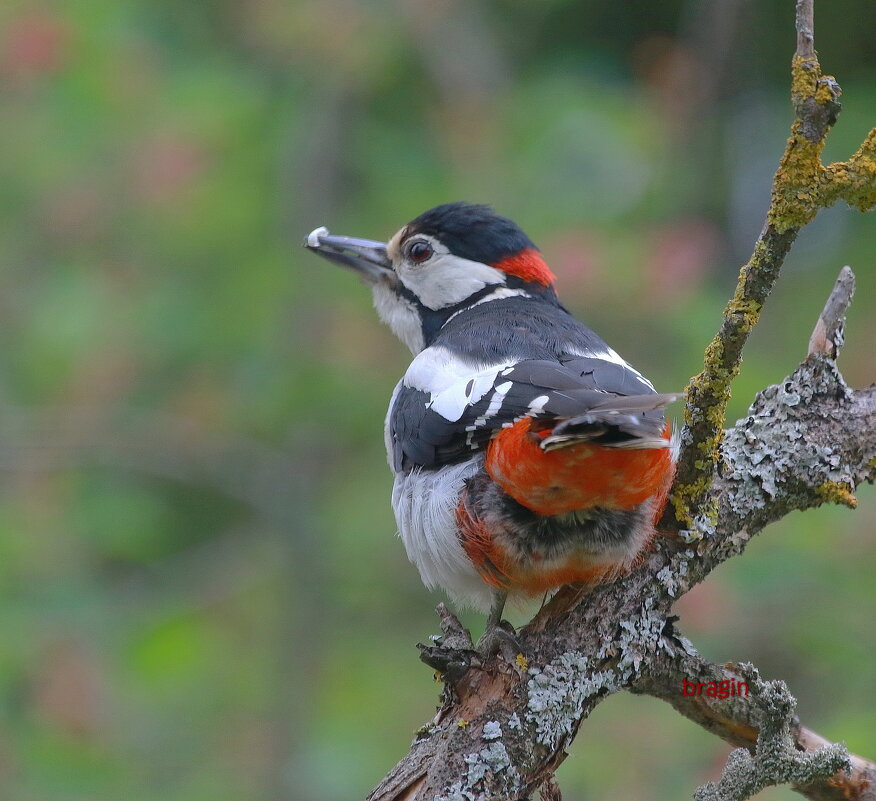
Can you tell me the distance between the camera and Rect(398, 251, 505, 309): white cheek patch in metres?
3.48

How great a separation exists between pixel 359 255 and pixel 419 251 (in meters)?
0.24

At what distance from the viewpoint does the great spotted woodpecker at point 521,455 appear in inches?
80.1

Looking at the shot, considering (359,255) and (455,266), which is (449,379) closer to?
(455,266)

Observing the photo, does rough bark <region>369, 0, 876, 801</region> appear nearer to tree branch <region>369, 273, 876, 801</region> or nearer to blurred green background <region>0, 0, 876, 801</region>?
tree branch <region>369, 273, 876, 801</region>

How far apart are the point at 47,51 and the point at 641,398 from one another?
4018mm

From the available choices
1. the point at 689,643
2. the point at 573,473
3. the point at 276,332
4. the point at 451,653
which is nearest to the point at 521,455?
the point at 573,473

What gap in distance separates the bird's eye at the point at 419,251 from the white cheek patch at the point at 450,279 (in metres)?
0.03

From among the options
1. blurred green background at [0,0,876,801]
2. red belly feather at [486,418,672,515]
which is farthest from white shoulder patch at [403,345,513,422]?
blurred green background at [0,0,876,801]

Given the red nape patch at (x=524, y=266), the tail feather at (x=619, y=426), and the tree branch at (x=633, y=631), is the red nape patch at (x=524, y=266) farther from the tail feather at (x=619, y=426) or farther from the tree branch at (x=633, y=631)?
the tail feather at (x=619, y=426)

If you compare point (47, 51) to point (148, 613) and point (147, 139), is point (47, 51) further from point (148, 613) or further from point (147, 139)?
point (148, 613)

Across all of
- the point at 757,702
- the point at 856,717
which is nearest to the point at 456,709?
the point at 757,702

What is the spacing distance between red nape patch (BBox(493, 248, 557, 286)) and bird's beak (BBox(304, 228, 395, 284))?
39cm

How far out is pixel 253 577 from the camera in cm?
524

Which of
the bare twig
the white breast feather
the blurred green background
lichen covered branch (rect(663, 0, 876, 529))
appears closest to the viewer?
lichen covered branch (rect(663, 0, 876, 529))
